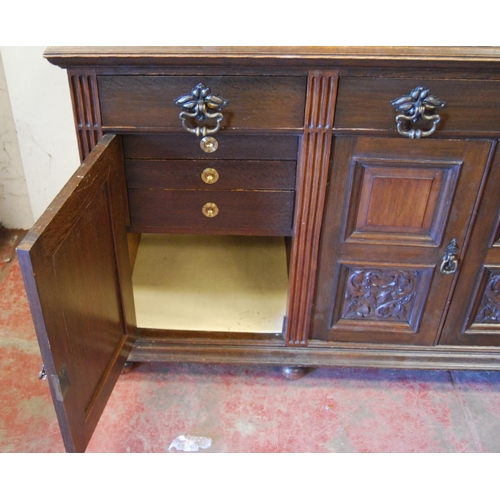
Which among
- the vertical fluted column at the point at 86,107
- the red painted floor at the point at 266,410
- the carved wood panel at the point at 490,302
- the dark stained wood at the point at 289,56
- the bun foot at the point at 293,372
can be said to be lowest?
the red painted floor at the point at 266,410

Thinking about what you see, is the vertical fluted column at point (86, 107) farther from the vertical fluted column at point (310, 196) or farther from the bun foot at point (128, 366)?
the bun foot at point (128, 366)

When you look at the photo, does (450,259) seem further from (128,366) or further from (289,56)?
(128,366)

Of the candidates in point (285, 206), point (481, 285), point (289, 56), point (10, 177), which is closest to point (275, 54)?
point (289, 56)

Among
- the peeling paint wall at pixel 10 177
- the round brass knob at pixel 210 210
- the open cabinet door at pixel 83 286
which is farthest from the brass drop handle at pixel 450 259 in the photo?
the peeling paint wall at pixel 10 177

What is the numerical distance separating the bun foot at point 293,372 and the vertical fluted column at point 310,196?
0.27 ft

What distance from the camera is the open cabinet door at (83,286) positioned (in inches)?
29.9

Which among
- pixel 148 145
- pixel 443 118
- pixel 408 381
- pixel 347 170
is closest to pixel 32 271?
pixel 148 145

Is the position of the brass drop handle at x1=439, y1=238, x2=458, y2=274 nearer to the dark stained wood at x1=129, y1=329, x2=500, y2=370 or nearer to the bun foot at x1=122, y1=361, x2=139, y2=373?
the dark stained wood at x1=129, y1=329, x2=500, y2=370

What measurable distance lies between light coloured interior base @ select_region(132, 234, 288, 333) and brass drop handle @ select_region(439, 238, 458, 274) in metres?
0.44

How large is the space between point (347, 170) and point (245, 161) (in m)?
0.22

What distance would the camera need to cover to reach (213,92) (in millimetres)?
998

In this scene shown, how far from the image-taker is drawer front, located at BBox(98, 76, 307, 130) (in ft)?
3.25

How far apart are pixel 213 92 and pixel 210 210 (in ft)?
0.96

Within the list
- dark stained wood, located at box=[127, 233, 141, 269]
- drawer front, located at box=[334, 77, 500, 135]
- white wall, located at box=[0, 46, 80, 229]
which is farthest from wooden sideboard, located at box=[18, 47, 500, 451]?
white wall, located at box=[0, 46, 80, 229]
